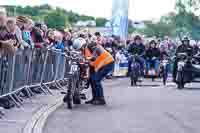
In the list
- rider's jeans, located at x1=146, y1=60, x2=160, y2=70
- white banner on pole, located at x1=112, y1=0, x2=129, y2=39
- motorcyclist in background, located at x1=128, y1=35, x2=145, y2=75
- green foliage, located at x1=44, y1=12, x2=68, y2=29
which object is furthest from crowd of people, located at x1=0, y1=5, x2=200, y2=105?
green foliage, located at x1=44, y1=12, x2=68, y2=29

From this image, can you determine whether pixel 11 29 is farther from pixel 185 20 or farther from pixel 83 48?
pixel 185 20

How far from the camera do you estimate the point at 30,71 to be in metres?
17.4

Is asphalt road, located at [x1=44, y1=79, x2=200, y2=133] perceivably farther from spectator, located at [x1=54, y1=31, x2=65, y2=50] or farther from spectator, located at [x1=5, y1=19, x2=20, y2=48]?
spectator, located at [x1=54, y1=31, x2=65, y2=50]

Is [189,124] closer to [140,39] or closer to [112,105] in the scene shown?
[112,105]

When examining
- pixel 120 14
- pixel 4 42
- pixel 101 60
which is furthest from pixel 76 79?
pixel 120 14

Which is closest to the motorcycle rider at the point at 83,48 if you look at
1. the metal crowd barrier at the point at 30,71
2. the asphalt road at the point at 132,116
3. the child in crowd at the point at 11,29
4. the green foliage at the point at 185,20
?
the metal crowd barrier at the point at 30,71

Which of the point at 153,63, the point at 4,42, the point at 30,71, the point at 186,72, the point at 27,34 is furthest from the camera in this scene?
the point at 153,63

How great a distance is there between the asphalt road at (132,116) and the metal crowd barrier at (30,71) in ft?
3.41

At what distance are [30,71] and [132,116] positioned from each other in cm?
334

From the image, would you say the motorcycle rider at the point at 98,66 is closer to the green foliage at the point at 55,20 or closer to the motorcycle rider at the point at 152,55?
the motorcycle rider at the point at 152,55

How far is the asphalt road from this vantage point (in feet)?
42.1

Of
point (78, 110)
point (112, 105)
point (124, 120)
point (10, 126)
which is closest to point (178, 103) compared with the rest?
point (112, 105)

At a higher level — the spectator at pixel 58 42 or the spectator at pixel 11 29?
the spectator at pixel 11 29

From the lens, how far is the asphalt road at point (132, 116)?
12.8 meters
